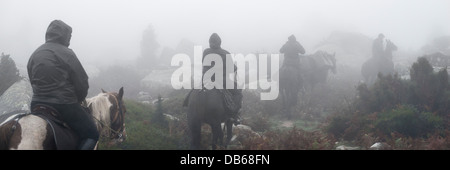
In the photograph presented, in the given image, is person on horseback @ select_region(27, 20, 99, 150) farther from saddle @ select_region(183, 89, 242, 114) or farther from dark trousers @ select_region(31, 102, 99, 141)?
saddle @ select_region(183, 89, 242, 114)

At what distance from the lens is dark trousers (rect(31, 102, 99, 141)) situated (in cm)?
439

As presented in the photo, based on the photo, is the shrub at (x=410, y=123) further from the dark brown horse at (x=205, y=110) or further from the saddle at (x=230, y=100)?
the dark brown horse at (x=205, y=110)

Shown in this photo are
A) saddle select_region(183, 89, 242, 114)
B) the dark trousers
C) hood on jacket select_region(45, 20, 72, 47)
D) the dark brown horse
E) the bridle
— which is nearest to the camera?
the dark trousers

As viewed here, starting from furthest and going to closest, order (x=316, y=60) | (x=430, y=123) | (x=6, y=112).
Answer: (x=316, y=60)
(x=6, y=112)
(x=430, y=123)

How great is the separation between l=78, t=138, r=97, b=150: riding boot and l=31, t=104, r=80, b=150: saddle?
4.7 inches

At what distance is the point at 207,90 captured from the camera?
7.09 metres

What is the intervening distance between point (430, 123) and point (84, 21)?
48.5m

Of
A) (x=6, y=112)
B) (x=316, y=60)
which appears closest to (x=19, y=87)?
(x=6, y=112)

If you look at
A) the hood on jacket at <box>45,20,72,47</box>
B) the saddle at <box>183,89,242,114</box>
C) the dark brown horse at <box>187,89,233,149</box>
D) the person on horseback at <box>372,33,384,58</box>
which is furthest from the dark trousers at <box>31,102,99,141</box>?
the person on horseback at <box>372,33,384,58</box>

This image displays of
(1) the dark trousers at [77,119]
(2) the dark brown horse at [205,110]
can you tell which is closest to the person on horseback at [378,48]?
(2) the dark brown horse at [205,110]

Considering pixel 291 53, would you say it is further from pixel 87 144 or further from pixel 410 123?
pixel 87 144

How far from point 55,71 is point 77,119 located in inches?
28.7

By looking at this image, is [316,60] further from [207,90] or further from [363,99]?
[207,90]

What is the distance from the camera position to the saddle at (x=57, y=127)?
4.20 meters
